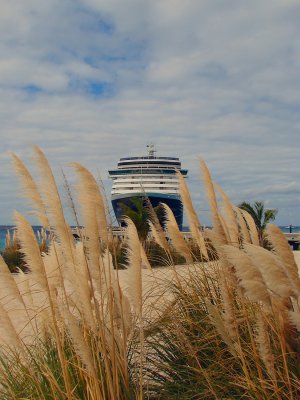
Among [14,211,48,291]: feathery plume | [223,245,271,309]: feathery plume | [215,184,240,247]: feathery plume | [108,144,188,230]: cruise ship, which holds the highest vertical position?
[108,144,188,230]: cruise ship

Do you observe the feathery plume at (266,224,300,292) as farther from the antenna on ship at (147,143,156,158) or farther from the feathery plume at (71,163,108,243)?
the antenna on ship at (147,143,156,158)

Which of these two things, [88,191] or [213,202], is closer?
[88,191]

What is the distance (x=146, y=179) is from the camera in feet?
157

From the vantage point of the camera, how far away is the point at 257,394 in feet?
8.56

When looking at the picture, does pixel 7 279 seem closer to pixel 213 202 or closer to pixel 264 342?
pixel 264 342

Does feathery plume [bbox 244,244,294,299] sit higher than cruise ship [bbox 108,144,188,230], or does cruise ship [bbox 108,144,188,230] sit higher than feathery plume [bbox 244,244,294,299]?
cruise ship [bbox 108,144,188,230]

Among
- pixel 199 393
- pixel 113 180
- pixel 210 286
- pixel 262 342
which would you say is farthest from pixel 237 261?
pixel 113 180

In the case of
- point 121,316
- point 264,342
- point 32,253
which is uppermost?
point 32,253

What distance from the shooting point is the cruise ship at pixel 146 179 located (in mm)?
45031

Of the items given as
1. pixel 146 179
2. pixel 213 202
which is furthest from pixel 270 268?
pixel 146 179

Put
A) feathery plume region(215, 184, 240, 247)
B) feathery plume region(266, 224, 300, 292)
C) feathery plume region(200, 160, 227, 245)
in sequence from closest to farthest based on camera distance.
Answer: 1. feathery plume region(266, 224, 300, 292)
2. feathery plume region(200, 160, 227, 245)
3. feathery plume region(215, 184, 240, 247)

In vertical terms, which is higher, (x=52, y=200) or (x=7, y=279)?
(x=52, y=200)

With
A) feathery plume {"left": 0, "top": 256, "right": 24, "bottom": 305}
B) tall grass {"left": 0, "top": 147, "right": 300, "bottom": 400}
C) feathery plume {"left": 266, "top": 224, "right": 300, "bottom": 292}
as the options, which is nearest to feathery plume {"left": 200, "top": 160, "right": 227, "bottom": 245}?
tall grass {"left": 0, "top": 147, "right": 300, "bottom": 400}

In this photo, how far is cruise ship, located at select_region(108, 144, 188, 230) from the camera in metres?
45.0
